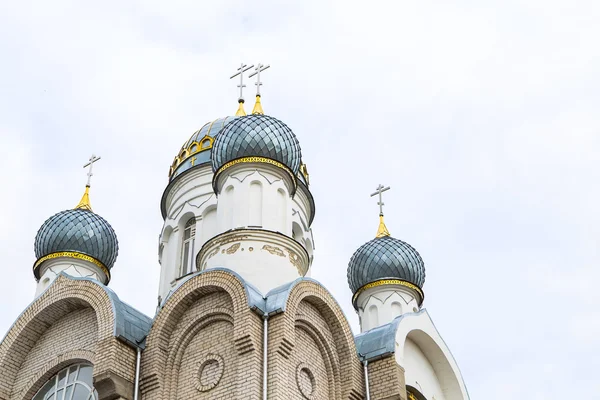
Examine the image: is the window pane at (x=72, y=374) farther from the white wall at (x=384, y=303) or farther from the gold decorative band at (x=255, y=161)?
the white wall at (x=384, y=303)

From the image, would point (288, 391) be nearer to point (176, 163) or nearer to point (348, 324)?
point (348, 324)

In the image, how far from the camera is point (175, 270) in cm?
1454

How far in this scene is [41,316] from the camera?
1114 cm

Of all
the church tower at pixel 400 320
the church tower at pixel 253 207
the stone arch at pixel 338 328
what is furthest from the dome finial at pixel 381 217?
the stone arch at pixel 338 328

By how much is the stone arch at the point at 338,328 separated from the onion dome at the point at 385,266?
162 inches

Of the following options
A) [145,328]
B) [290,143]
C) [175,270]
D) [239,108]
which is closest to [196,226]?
[175,270]

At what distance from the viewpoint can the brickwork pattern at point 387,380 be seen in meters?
10.4

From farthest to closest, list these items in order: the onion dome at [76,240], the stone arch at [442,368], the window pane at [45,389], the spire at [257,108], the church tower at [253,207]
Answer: the onion dome at [76,240] → the spire at [257,108] → the stone arch at [442,368] → the church tower at [253,207] → the window pane at [45,389]

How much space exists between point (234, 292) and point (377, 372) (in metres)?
2.02

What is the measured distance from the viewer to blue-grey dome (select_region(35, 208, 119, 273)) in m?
14.3

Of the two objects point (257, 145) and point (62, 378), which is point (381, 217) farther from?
point (62, 378)

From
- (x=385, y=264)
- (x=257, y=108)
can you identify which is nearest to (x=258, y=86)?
(x=257, y=108)

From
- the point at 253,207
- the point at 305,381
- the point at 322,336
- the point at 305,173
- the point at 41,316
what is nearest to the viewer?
the point at 305,381

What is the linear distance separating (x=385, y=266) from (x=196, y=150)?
3748 mm
